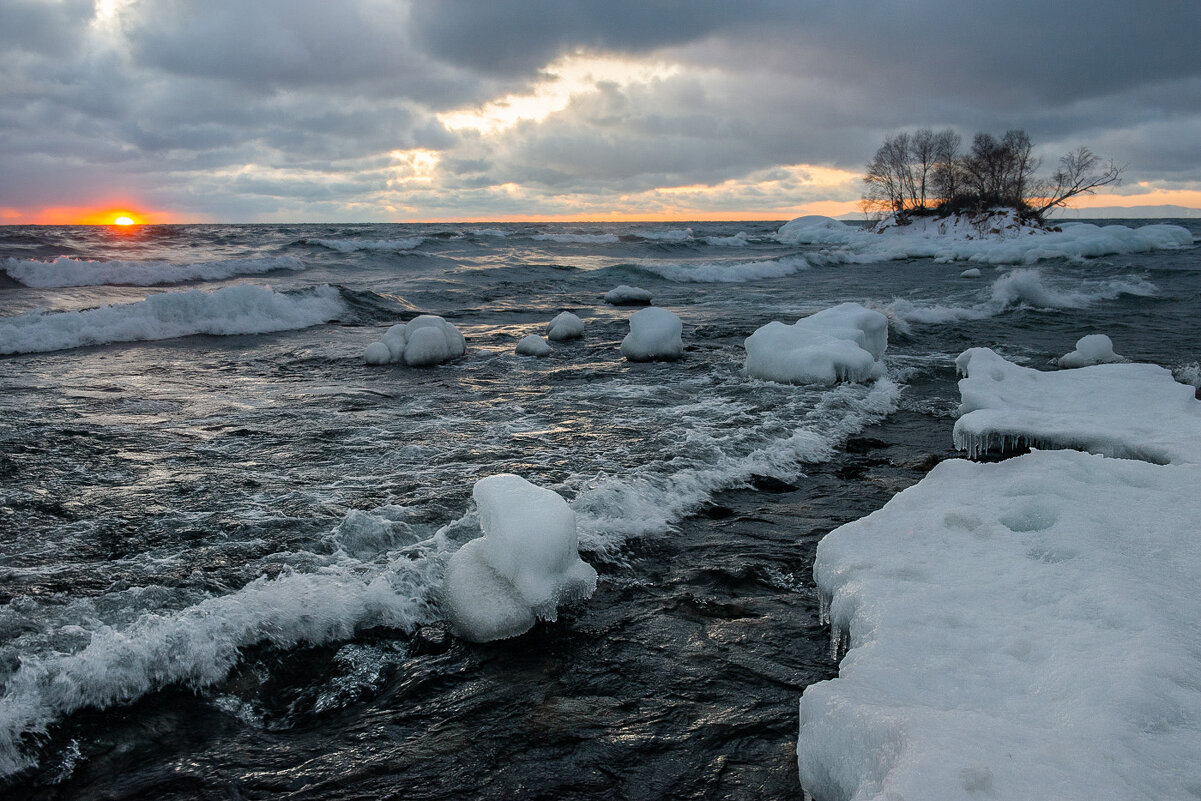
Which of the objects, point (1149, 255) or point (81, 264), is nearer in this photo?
point (81, 264)

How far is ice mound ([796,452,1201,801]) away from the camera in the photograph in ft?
6.39

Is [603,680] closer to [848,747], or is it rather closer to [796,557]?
[848,747]

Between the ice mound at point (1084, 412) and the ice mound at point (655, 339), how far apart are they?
12.6 ft

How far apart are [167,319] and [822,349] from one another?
1042cm

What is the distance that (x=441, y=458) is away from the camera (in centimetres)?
560

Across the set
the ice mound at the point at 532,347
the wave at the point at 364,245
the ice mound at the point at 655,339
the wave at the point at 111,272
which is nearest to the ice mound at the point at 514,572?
the ice mound at the point at 655,339

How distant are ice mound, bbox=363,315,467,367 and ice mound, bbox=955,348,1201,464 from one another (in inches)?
249

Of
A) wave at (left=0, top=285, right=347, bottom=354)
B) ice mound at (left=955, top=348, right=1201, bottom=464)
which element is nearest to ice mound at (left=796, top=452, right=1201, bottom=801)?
ice mound at (left=955, top=348, right=1201, bottom=464)

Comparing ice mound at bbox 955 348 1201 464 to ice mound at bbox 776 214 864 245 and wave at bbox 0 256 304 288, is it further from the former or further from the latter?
ice mound at bbox 776 214 864 245

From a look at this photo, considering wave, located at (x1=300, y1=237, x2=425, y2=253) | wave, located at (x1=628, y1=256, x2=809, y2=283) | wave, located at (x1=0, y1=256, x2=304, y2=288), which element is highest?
wave, located at (x1=300, y1=237, x2=425, y2=253)

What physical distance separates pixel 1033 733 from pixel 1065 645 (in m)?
0.60

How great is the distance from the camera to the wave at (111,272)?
17781mm

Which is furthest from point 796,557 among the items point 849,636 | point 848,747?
point 848,747

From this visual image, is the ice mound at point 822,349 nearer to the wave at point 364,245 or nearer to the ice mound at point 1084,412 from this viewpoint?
the ice mound at point 1084,412
